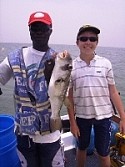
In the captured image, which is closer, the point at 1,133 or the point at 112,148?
the point at 1,133

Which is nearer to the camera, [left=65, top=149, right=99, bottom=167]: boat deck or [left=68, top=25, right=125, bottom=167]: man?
[left=68, top=25, right=125, bottom=167]: man

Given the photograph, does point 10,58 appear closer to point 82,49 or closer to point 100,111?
point 82,49

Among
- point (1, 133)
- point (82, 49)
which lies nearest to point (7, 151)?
point (1, 133)

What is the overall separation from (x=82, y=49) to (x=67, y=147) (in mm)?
2193

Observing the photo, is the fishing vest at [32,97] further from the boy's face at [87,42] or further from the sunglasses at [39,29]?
the boy's face at [87,42]

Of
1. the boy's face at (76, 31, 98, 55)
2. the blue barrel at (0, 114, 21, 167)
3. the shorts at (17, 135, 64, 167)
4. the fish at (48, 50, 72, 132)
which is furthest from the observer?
the boy's face at (76, 31, 98, 55)

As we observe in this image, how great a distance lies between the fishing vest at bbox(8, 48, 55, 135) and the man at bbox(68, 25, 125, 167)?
0.66 meters

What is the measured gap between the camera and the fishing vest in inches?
103

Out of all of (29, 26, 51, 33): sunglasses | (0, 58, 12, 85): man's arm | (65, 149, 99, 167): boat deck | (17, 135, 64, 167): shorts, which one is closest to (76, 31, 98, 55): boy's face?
(29, 26, 51, 33): sunglasses

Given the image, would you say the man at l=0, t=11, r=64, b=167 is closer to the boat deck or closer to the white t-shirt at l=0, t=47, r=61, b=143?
the white t-shirt at l=0, t=47, r=61, b=143

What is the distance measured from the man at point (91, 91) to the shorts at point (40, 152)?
0.59 metres

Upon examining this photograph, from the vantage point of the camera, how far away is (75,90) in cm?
339

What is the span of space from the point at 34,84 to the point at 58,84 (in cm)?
32

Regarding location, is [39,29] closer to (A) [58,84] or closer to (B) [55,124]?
(A) [58,84]
